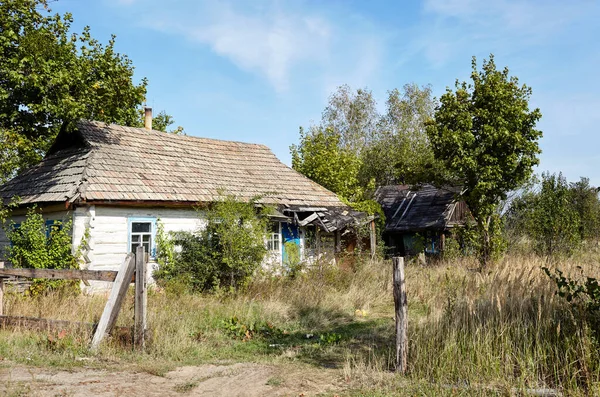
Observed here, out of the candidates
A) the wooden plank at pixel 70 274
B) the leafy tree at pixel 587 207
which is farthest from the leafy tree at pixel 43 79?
the leafy tree at pixel 587 207

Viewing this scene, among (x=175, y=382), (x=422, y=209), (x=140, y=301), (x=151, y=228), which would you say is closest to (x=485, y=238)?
(x=422, y=209)

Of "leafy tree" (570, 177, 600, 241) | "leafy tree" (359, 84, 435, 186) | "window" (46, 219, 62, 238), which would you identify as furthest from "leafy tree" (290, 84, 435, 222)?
"window" (46, 219, 62, 238)

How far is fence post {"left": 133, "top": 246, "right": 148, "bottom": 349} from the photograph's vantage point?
8008 millimetres

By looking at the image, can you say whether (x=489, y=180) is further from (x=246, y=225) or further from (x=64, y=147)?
(x=64, y=147)

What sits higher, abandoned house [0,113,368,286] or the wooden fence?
abandoned house [0,113,368,286]

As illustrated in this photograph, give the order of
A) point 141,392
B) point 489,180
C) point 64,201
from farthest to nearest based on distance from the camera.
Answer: point 489,180 < point 64,201 < point 141,392

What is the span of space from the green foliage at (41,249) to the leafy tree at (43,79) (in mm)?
1908

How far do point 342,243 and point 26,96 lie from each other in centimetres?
1249

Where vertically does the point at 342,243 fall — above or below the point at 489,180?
below

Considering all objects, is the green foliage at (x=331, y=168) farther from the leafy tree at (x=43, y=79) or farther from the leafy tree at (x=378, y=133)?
the leafy tree at (x=43, y=79)

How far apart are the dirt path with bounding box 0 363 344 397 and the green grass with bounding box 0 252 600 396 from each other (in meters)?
0.18

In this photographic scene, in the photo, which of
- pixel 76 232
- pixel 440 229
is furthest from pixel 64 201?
pixel 440 229

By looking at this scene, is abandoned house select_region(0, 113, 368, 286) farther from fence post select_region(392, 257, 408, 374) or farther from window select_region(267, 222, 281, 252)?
fence post select_region(392, 257, 408, 374)

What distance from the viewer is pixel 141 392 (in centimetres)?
605
